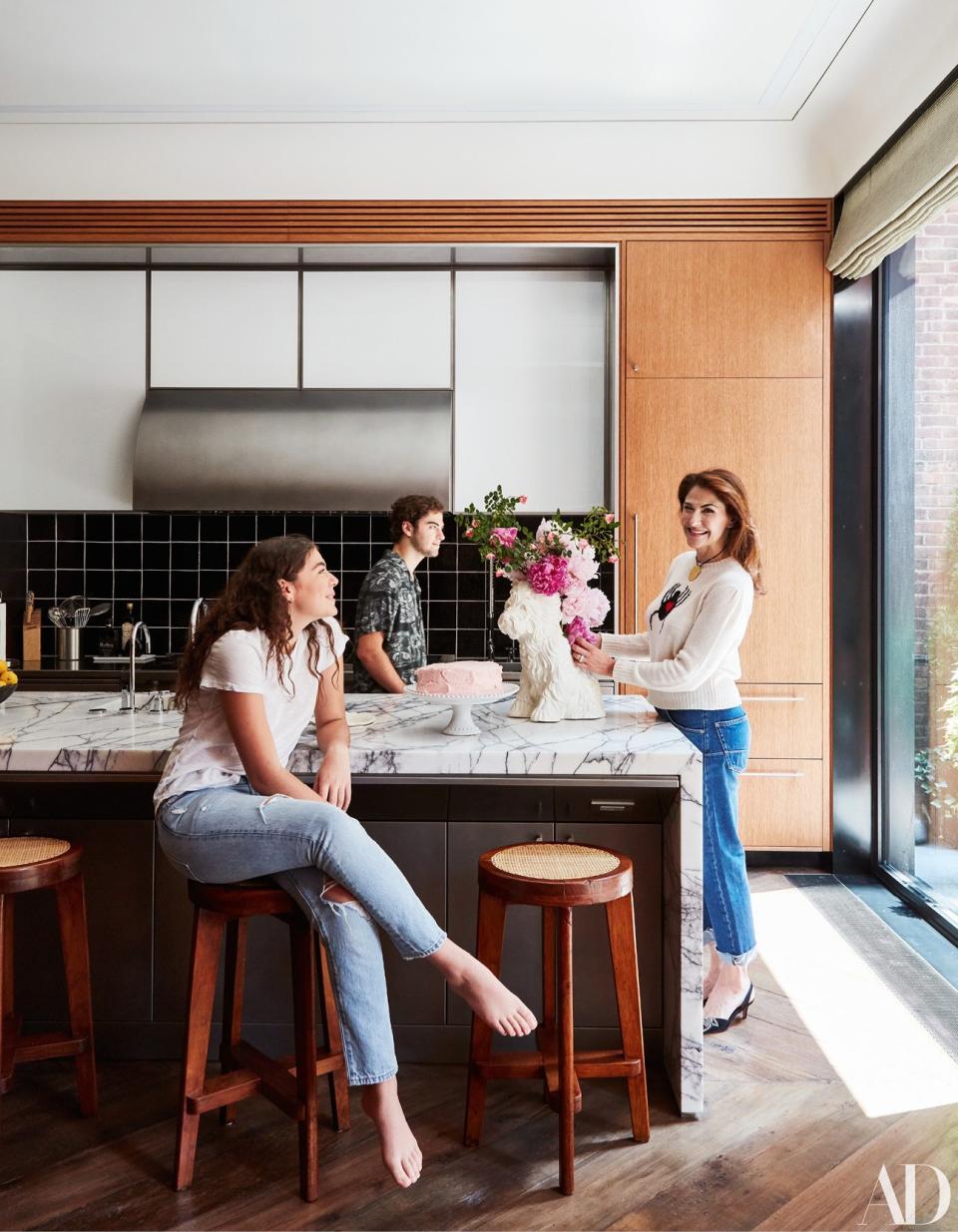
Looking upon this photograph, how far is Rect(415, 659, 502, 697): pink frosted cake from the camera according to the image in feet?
7.36

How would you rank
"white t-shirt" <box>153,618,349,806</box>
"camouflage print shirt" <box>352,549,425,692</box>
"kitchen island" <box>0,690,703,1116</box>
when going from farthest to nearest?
"camouflage print shirt" <box>352,549,425,692</box>
"kitchen island" <box>0,690,703,1116</box>
"white t-shirt" <box>153,618,349,806</box>

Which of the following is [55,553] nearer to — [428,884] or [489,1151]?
[428,884]

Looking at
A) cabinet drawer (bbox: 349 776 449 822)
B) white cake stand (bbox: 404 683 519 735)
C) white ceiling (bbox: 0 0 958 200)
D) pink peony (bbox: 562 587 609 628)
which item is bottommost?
cabinet drawer (bbox: 349 776 449 822)

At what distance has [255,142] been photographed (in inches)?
158

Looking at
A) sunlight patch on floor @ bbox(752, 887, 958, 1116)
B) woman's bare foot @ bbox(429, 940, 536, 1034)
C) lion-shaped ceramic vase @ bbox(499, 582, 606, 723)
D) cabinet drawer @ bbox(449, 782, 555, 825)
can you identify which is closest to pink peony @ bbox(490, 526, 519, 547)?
lion-shaped ceramic vase @ bbox(499, 582, 606, 723)

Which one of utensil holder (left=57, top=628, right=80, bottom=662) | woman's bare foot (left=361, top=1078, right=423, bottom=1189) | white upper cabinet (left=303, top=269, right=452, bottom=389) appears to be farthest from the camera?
utensil holder (left=57, top=628, right=80, bottom=662)

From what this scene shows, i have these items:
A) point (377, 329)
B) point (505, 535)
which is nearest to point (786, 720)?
point (505, 535)

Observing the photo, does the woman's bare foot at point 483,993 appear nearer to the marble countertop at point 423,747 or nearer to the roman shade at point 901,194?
the marble countertop at point 423,747

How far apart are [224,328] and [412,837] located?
2.85 meters

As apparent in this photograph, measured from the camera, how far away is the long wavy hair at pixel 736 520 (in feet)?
8.21

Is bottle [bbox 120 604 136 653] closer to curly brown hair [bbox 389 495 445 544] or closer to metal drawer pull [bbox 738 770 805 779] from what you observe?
curly brown hair [bbox 389 495 445 544]

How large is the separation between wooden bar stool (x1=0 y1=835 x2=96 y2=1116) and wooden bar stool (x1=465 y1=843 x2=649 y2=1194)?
874 millimetres

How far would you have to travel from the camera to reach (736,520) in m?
2.53

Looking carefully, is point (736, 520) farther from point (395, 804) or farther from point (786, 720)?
point (786, 720)
